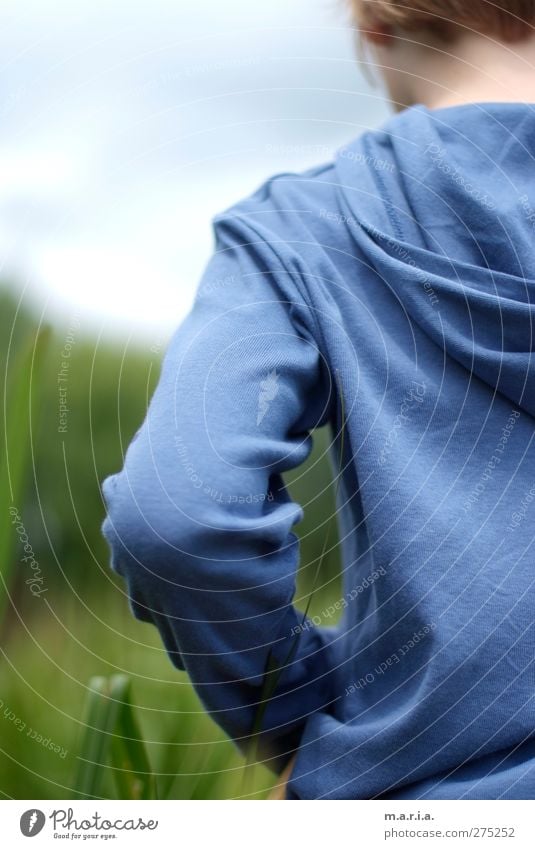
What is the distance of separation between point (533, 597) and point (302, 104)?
1.22ft

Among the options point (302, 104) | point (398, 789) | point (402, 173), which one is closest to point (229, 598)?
point (398, 789)
